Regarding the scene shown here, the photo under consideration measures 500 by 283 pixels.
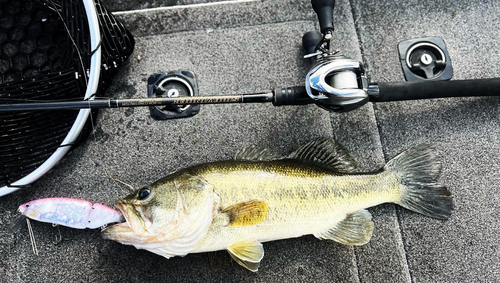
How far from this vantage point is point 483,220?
6.68 ft

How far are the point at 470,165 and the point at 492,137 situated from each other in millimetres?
217

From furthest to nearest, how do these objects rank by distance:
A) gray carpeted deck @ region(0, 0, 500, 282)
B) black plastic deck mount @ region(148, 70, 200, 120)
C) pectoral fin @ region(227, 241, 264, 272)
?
1. black plastic deck mount @ region(148, 70, 200, 120)
2. gray carpeted deck @ region(0, 0, 500, 282)
3. pectoral fin @ region(227, 241, 264, 272)

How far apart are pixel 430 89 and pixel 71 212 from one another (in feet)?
6.07

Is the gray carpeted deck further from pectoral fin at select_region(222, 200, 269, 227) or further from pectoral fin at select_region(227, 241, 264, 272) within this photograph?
pectoral fin at select_region(222, 200, 269, 227)

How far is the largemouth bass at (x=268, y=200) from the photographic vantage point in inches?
63.8

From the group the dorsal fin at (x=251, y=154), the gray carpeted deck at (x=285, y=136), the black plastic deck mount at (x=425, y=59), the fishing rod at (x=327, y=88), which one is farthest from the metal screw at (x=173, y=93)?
the black plastic deck mount at (x=425, y=59)

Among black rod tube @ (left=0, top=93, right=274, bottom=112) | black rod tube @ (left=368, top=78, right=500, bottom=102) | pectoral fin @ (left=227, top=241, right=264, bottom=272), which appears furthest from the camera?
black rod tube @ (left=368, top=78, right=500, bottom=102)

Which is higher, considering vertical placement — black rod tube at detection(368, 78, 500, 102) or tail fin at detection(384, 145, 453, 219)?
black rod tube at detection(368, 78, 500, 102)

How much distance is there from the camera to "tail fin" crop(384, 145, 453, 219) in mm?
1906

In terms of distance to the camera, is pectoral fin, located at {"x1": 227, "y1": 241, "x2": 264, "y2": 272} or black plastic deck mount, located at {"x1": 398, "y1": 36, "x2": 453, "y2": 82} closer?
pectoral fin, located at {"x1": 227, "y1": 241, "x2": 264, "y2": 272}

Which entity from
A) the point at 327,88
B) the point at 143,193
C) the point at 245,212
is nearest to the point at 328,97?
the point at 327,88

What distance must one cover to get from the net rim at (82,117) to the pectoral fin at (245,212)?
0.83 m

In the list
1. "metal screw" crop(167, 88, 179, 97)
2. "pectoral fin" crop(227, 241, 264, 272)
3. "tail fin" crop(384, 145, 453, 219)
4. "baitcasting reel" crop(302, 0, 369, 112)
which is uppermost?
"baitcasting reel" crop(302, 0, 369, 112)

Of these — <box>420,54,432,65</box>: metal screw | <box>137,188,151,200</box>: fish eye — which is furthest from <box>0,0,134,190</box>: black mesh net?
<box>420,54,432,65</box>: metal screw
